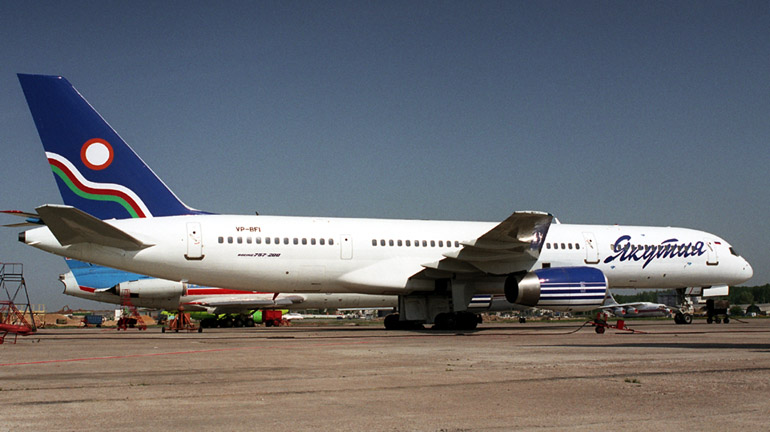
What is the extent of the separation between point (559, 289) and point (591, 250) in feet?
16.6

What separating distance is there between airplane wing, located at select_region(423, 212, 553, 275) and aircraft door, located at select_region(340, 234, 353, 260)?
2646 mm

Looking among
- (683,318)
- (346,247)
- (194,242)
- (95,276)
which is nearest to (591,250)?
(683,318)

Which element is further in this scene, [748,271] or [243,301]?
[243,301]

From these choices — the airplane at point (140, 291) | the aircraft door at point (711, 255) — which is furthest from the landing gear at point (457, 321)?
the aircraft door at point (711, 255)

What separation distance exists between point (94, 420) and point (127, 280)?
105ft

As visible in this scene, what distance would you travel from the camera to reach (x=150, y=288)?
35.0m

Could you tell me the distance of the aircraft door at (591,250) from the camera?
2544 centimetres

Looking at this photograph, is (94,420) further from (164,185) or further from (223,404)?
(164,185)

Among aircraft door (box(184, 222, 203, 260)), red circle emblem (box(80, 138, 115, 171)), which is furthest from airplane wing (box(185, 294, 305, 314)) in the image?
red circle emblem (box(80, 138, 115, 171))

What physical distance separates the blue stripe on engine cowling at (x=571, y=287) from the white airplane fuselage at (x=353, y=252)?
1.93 metres

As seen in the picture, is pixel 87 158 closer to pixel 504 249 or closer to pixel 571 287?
pixel 504 249

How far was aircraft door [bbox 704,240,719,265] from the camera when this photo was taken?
1090 inches

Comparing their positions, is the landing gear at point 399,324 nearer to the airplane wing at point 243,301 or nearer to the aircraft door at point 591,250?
the aircraft door at point 591,250

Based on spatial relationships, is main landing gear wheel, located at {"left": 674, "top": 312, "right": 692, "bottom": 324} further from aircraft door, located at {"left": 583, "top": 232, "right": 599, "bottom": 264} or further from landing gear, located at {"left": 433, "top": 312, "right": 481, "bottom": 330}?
landing gear, located at {"left": 433, "top": 312, "right": 481, "bottom": 330}
